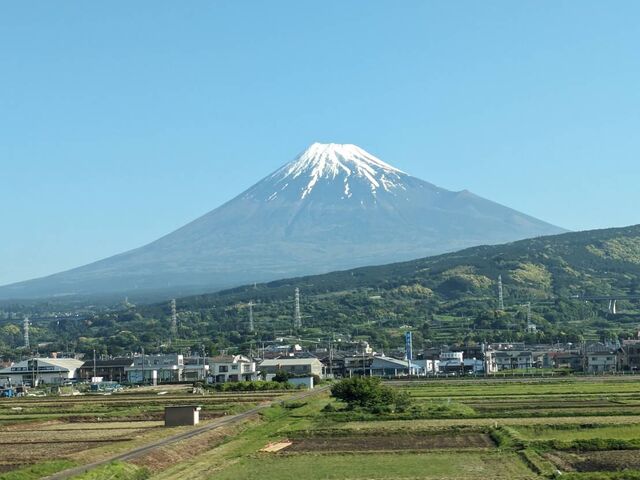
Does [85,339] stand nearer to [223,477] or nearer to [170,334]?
[170,334]

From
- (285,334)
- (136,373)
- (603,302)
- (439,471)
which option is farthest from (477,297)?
(439,471)

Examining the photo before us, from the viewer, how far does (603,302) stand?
16550 cm

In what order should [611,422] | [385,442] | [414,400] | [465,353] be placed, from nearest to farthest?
1. [385,442]
2. [611,422]
3. [414,400]
4. [465,353]

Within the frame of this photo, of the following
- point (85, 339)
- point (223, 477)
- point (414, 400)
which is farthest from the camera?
point (85, 339)

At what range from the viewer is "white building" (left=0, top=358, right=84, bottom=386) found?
293 ft

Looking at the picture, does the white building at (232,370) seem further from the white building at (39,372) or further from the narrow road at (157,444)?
the narrow road at (157,444)

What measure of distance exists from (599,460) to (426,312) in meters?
132

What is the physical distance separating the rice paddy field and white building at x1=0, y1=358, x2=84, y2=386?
39.0 metres

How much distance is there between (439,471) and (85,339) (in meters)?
123

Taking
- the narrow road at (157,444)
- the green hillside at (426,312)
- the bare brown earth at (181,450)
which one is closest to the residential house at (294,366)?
the green hillside at (426,312)

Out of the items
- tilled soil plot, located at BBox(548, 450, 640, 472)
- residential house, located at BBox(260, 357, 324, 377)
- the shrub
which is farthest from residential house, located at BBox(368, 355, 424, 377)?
tilled soil plot, located at BBox(548, 450, 640, 472)

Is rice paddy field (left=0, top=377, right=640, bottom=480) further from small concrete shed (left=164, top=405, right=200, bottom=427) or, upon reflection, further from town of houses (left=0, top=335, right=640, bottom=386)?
town of houses (left=0, top=335, right=640, bottom=386)

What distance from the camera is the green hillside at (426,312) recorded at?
129 m

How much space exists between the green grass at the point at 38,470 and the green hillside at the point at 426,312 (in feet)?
268
